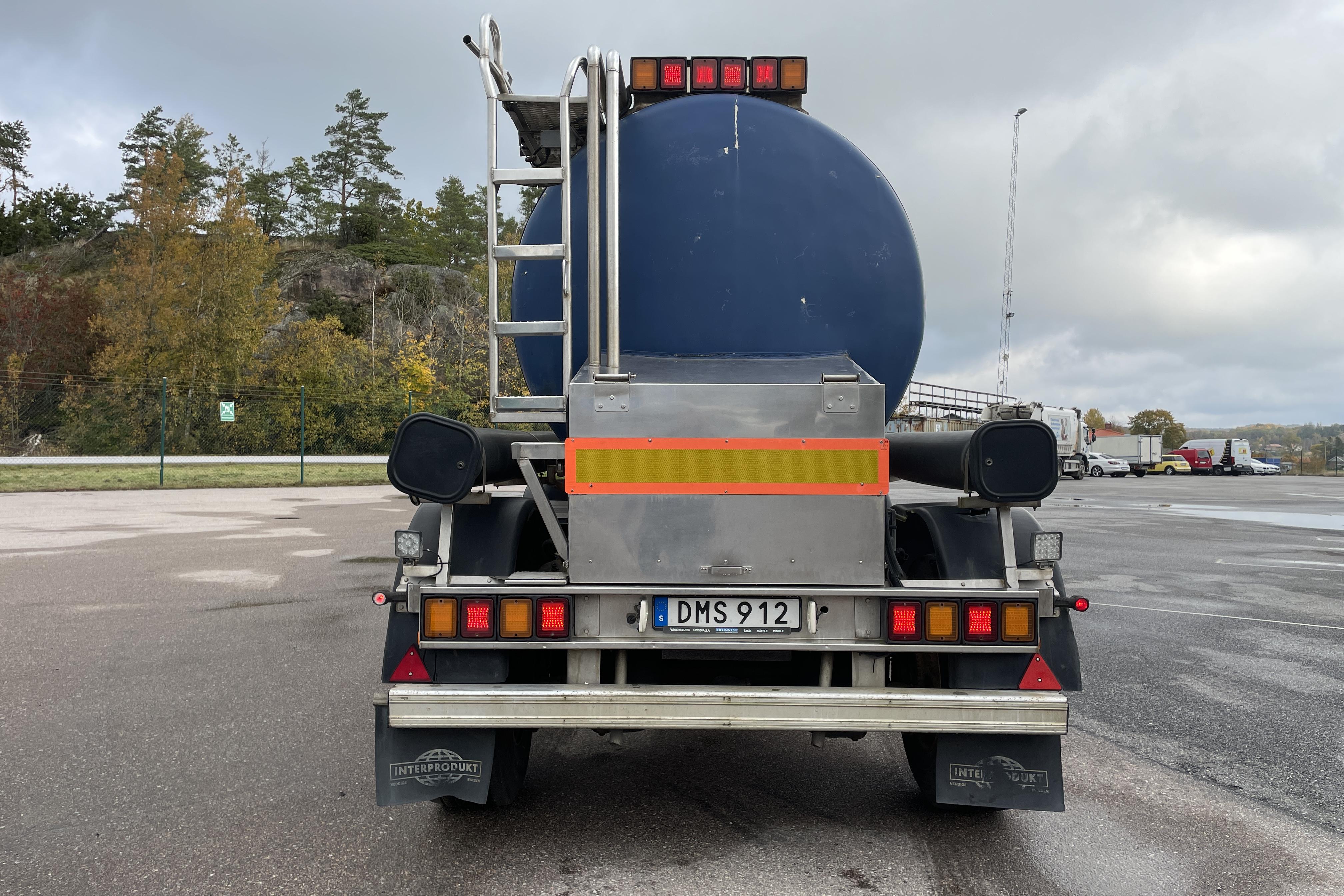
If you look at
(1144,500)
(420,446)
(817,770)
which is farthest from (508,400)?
(1144,500)

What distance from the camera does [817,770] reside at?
3.82 meters

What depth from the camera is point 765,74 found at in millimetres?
3914

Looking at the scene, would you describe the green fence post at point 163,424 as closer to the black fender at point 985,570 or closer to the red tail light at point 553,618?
the red tail light at point 553,618

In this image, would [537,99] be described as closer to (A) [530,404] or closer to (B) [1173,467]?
(A) [530,404]

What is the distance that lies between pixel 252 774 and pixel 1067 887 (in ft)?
10.8

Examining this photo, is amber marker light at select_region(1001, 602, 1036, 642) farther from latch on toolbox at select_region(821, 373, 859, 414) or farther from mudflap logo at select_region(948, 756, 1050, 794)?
latch on toolbox at select_region(821, 373, 859, 414)

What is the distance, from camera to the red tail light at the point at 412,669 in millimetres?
2959

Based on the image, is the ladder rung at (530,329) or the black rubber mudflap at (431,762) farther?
the ladder rung at (530,329)

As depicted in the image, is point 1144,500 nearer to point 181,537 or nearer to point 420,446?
point 181,537

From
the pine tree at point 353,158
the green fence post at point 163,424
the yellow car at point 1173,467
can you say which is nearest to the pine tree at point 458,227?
the pine tree at point 353,158

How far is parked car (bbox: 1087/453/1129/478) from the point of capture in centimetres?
4547

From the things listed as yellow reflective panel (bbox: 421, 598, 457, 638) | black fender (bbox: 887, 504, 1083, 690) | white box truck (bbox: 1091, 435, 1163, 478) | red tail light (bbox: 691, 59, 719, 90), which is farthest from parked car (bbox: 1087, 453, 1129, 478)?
yellow reflective panel (bbox: 421, 598, 457, 638)

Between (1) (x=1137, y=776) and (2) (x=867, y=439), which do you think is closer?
(2) (x=867, y=439)

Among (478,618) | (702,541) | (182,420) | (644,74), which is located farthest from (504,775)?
(182,420)
